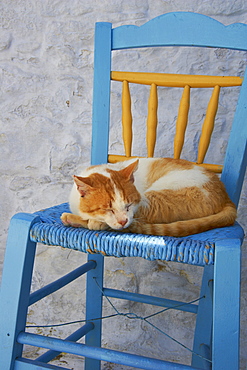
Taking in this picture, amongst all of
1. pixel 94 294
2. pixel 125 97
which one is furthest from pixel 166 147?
pixel 94 294

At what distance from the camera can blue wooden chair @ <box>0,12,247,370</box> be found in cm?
62

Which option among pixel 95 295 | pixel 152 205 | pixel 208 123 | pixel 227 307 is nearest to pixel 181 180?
pixel 152 205

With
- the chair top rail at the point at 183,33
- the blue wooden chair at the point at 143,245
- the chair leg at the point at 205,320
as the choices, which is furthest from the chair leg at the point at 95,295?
the chair top rail at the point at 183,33

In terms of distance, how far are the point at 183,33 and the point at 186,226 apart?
1.76 feet

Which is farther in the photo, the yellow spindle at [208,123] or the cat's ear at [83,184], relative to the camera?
the yellow spindle at [208,123]

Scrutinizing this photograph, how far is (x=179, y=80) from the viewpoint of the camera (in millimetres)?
1021

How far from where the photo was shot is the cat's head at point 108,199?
0.77 meters

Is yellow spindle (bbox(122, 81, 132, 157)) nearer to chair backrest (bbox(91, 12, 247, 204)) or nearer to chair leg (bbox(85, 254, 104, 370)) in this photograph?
chair backrest (bbox(91, 12, 247, 204))

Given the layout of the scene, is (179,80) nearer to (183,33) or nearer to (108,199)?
(183,33)

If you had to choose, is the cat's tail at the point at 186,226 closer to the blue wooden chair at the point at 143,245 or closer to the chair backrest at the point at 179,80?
the blue wooden chair at the point at 143,245

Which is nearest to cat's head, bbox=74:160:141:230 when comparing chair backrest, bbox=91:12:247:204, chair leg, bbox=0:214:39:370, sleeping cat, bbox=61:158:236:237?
sleeping cat, bbox=61:158:236:237

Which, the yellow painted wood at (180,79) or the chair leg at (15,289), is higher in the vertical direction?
the yellow painted wood at (180,79)

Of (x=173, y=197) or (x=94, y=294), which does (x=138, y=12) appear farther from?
(x=94, y=294)

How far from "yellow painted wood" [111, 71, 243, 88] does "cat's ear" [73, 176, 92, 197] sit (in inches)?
15.2
